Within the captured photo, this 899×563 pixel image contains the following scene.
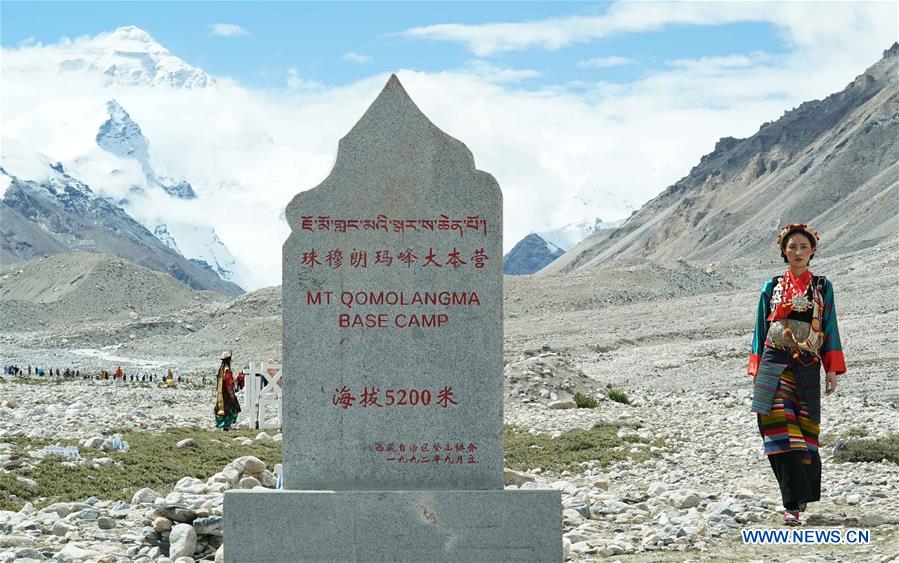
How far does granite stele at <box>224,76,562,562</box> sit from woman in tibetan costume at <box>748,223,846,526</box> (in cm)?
268

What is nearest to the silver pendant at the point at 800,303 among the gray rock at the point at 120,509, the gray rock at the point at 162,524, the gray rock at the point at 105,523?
the gray rock at the point at 162,524

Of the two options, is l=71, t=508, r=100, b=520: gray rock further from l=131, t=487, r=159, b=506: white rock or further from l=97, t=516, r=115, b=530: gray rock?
l=131, t=487, r=159, b=506: white rock

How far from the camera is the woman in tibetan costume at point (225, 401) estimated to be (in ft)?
63.8

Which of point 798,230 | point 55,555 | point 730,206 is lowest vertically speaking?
point 55,555

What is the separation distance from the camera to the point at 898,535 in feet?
27.3

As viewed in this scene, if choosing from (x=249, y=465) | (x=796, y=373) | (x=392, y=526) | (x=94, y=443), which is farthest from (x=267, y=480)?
(x=796, y=373)

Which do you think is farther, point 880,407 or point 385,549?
point 880,407

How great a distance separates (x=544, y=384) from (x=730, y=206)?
12518cm

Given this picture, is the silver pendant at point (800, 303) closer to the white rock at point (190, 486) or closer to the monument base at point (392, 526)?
the monument base at point (392, 526)

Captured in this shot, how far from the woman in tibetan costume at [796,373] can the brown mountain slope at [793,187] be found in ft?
298

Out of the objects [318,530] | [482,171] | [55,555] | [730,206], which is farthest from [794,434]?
[730,206]

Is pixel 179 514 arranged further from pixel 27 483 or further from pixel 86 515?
pixel 27 483

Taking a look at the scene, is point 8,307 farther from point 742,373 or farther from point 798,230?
point 798,230

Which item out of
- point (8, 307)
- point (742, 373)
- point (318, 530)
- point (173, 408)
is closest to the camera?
point (318, 530)
